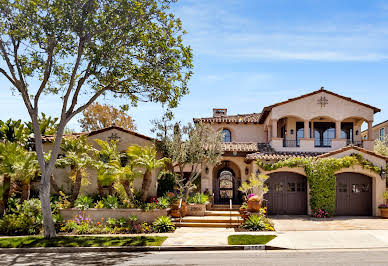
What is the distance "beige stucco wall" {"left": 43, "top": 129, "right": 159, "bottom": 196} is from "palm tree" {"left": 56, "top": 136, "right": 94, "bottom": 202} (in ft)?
3.95

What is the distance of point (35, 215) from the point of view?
18453 mm

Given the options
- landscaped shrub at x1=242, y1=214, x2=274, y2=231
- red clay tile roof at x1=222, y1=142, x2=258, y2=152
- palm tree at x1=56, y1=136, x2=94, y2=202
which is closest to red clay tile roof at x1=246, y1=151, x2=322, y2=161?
red clay tile roof at x1=222, y1=142, x2=258, y2=152

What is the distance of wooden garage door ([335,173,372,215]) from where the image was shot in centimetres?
2277

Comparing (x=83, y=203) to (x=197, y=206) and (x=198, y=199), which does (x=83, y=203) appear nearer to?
(x=197, y=206)

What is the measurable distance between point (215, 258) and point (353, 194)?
13540 millimetres

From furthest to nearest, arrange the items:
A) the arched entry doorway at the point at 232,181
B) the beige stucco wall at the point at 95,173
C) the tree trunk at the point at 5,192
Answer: the arched entry doorway at the point at 232,181
the beige stucco wall at the point at 95,173
the tree trunk at the point at 5,192

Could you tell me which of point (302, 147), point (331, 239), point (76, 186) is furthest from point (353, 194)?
point (76, 186)

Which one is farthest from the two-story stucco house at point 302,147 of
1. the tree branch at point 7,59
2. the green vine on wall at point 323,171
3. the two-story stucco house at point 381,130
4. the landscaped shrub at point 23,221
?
the two-story stucco house at point 381,130

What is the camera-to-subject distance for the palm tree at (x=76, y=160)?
19.6 m

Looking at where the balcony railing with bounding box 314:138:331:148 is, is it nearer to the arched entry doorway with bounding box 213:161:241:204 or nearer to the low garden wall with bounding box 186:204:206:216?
the arched entry doorway with bounding box 213:161:241:204

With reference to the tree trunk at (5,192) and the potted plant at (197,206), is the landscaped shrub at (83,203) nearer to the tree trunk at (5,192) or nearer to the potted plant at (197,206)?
the tree trunk at (5,192)

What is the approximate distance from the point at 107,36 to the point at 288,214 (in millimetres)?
14639

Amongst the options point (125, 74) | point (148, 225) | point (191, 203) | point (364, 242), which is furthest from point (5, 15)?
point (364, 242)

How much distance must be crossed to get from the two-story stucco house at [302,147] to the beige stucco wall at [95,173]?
164 inches
